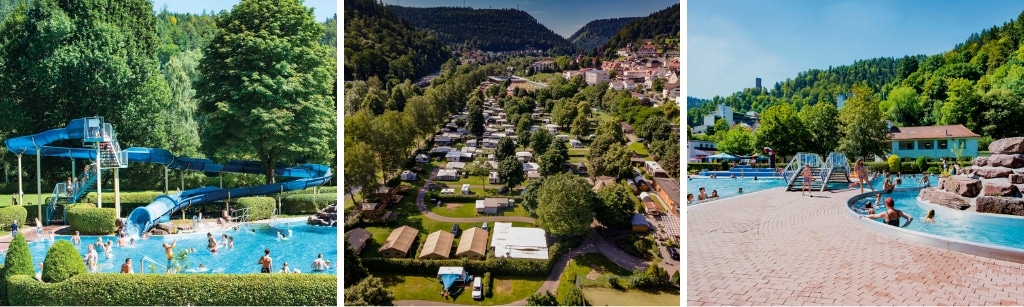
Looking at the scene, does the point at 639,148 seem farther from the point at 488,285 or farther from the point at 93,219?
the point at 93,219

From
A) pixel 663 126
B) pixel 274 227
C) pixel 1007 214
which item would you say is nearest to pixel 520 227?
pixel 663 126

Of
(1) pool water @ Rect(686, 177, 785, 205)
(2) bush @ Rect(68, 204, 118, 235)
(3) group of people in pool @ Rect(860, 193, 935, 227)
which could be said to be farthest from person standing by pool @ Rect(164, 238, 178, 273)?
(3) group of people in pool @ Rect(860, 193, 935, 227)

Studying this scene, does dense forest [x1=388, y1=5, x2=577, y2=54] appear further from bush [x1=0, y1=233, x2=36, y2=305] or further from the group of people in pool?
bush [x1=0, y1=233, x2=36, y2=305]

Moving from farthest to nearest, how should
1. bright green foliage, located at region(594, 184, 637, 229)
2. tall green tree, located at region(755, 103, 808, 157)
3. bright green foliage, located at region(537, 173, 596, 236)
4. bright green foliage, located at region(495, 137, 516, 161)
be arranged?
1. tall green tree, located at region(755, 103, 808, 157)
2. bright green foliage, located at region(495, 137, 516, 161)
3. bright green foliage, located at region(594, 184, 637, 229)
4. bright green foliage, located at region(537, 173, 596, 236)

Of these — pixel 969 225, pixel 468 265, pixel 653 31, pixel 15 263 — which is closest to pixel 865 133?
pixel 969 225

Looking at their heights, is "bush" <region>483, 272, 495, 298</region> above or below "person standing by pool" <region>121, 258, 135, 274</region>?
below

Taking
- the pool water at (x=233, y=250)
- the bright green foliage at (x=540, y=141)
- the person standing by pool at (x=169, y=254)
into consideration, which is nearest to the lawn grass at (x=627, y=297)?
the bright green foliage at (x=540, y=141)
